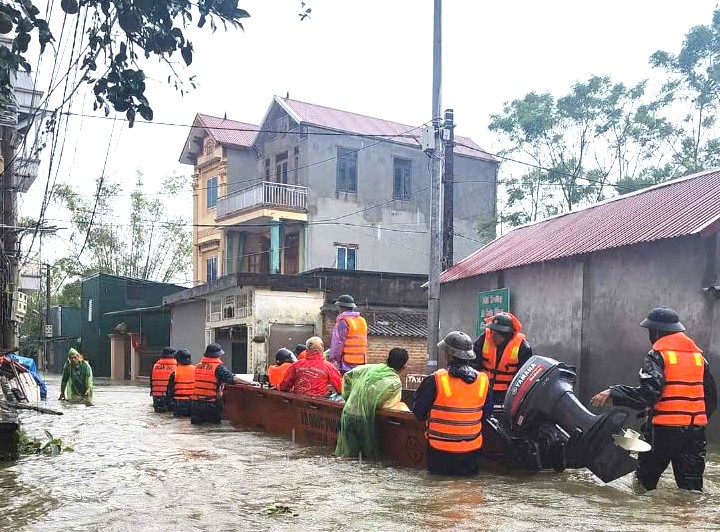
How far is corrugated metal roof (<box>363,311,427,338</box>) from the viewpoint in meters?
25.2

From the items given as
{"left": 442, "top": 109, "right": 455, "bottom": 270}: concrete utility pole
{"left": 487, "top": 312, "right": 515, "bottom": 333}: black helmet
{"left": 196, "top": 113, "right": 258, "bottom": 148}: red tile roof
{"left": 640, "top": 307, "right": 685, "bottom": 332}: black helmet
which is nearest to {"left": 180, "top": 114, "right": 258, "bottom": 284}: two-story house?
{"left": 196, "top": 113, "right": 258, "bottom": 148}: red tile roof

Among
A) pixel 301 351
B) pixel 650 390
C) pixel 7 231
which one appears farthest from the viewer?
pixel 7 231

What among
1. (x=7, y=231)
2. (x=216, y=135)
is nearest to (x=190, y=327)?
(x=216, y=135)

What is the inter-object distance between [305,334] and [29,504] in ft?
61.0

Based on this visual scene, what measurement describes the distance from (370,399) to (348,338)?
2.97 meters

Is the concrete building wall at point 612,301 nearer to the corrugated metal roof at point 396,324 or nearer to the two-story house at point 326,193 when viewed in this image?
the corrugated metal roof at point 396,324

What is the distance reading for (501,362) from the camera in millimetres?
8664

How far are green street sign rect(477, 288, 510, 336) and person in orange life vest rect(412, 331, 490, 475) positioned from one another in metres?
9.14

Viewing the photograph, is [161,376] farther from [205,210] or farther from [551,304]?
[205,210]

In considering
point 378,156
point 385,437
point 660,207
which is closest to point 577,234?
point 660,207

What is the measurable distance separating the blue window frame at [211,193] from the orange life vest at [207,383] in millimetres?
A: 22801

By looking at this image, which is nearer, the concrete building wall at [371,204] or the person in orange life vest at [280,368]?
the person in orange life vest at [280,368]

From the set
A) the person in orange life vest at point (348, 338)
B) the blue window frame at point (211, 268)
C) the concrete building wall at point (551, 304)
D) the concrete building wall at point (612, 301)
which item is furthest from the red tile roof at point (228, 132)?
the person in orange life vest at point (348, 338)

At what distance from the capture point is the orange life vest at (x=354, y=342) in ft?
38.6
